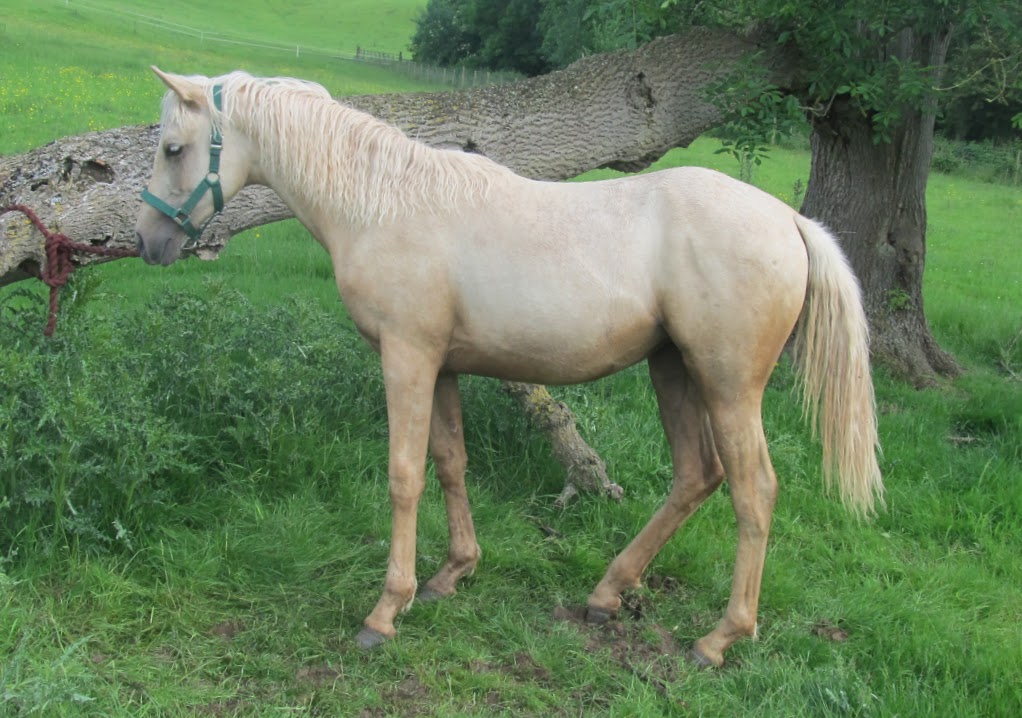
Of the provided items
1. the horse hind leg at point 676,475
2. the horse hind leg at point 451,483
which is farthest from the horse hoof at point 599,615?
the horse hind leg at point 451,483

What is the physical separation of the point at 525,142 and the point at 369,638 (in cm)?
320

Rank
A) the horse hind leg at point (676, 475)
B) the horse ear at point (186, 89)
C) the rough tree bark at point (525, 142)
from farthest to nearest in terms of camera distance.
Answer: the rough tree bark at point (525, 142), the horse hind leg at point (676, 475), the horse ear at point (186, 89)

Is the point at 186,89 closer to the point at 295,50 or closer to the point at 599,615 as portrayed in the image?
the point at 599,615

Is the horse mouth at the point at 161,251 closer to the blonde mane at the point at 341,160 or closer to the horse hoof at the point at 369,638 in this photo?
the blonde mane at the point at 341,160

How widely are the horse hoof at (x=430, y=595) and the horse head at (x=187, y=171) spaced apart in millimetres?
1828

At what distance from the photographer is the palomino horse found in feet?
11.1

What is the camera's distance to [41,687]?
9.64ft

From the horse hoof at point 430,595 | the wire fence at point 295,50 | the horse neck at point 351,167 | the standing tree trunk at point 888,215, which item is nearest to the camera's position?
the horse neck at point 351,167

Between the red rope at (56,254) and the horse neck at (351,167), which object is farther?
the red rope at (56,254)

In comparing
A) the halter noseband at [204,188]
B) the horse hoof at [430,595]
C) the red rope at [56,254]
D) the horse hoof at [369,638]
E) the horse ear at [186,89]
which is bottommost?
the horse hoof at [430,595]

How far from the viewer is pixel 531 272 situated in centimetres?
346

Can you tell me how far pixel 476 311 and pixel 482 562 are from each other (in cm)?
142

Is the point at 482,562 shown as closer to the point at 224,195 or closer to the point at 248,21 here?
the point at 224,195

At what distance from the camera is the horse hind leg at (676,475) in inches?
154
